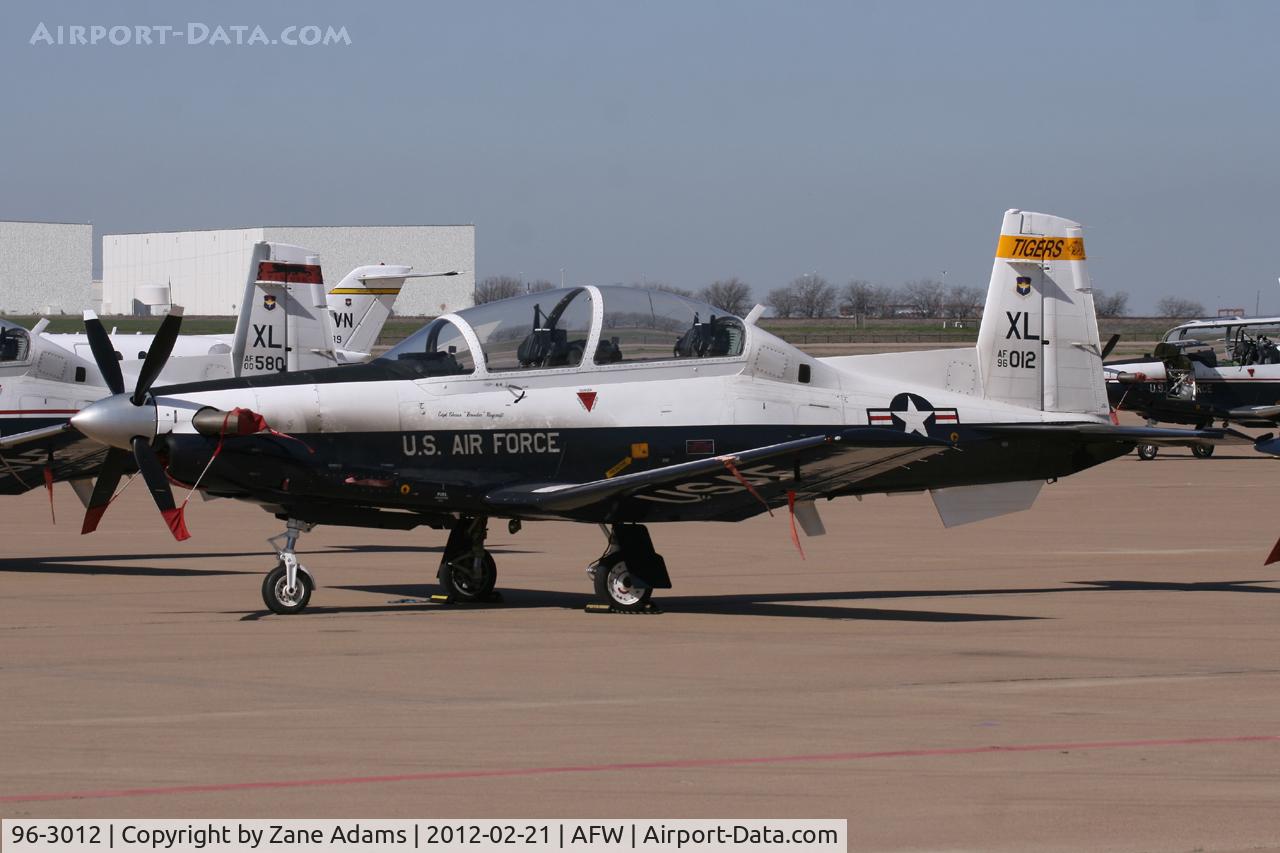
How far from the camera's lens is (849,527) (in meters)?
20.3

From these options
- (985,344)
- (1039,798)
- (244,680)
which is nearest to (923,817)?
(1039,798)

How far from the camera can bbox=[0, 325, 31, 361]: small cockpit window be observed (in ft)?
53.1

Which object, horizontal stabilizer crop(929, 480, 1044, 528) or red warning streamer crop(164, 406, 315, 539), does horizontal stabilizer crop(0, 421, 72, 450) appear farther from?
horizontal stabilizer crop(929, 480, 1044, 528)

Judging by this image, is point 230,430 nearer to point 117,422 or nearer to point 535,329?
point 117,422

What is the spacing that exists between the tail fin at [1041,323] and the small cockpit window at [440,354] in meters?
4.57

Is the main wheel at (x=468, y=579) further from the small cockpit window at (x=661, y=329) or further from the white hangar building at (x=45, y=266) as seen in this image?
the white hangar building at (x=45, y=266)

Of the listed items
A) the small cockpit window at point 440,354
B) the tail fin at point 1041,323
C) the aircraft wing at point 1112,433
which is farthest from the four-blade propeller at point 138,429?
the tail fin at point 1041,323

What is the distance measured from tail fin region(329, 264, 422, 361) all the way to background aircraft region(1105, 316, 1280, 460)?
16312 millimetres

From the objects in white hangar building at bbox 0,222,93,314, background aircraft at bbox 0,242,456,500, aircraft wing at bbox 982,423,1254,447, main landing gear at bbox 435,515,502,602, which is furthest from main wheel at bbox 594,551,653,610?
white hangar building at bbox 0,222,93,314

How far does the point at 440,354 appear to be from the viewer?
12.0 m

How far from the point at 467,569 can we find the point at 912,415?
3756mm

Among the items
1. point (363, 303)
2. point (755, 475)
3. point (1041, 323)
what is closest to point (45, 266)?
point (363, 303)

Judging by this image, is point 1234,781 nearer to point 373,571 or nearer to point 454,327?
point 454,327

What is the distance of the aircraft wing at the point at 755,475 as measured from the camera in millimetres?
10961
